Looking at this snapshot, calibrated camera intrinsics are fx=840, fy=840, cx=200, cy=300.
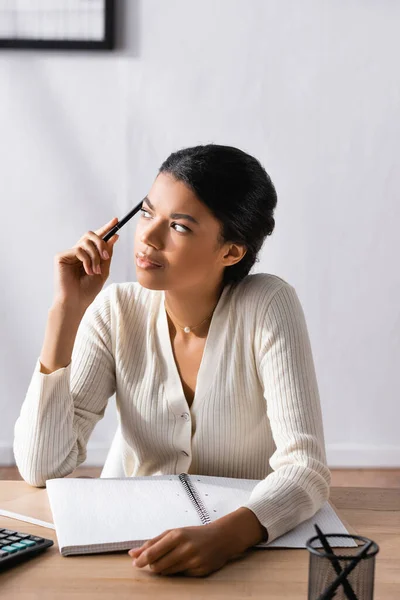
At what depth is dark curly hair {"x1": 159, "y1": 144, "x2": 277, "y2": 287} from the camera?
4.99 ft

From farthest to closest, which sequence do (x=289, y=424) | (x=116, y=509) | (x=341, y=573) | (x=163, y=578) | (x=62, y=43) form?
(x=62, y=43), (x=289, y=424), (x=116, y=509), (x=163, y=578), (x=341, y=573)

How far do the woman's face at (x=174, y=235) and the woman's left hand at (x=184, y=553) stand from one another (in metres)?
0.53

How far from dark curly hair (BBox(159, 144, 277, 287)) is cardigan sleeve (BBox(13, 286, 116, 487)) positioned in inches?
11.5

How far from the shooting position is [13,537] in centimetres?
111

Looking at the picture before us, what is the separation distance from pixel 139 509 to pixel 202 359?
408mm

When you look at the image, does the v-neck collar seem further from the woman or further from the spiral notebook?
the spiral notebook

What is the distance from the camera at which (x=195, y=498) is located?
1293 mm

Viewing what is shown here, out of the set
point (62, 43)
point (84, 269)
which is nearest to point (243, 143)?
point (62, 43)

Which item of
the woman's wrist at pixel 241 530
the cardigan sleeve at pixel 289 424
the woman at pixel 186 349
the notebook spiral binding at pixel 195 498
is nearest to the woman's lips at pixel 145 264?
the woman at pixel 186 349

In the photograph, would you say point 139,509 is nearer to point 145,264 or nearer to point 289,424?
point 289,424

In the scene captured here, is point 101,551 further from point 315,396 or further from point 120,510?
point 315,396

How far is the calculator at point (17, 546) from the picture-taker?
41.2 inches

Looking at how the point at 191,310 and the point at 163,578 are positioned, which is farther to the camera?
the point at 191,310

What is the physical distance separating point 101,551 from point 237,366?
545mm
